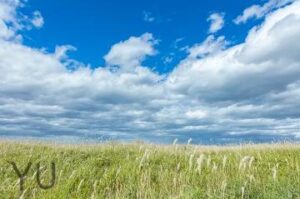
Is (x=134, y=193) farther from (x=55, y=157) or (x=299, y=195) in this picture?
(x=55, y=157)

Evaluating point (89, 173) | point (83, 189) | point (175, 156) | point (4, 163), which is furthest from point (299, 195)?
point (4, 163)

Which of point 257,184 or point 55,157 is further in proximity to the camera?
point 55,157

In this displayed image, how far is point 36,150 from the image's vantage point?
2080 centimetres

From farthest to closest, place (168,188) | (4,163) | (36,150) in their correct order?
(36,150) < (4,163) < (168,188)

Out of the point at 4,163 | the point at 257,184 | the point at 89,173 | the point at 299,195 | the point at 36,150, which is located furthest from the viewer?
the point at 36,150

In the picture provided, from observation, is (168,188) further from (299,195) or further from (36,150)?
(36,150)

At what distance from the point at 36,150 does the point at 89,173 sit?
8294 mm

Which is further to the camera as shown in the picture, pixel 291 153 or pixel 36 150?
pixel 36 150

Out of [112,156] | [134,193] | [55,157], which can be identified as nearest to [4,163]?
[55,157]

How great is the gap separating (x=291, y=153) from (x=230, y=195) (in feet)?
32.9

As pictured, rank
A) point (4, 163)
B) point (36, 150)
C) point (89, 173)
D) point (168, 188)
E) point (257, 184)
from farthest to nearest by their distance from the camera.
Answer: point (36, 150), point (4, 163), point (89, 173), point (168, 188), point (257, 184)

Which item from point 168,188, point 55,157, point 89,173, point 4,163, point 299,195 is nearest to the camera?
point 299,195

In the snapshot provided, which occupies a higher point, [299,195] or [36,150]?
[36,150]

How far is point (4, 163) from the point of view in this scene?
640 inches
